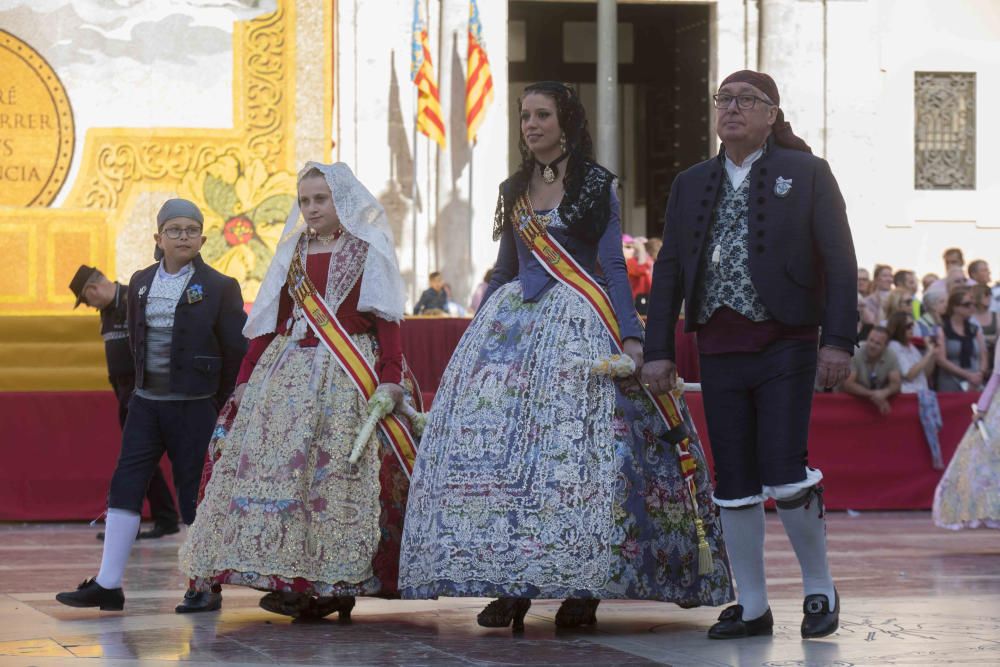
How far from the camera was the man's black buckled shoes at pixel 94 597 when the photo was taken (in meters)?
6.57

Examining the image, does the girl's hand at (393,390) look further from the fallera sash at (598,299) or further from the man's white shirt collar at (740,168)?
the man's white shirt collar at (740,168)

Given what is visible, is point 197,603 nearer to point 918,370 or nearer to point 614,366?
point 614,366

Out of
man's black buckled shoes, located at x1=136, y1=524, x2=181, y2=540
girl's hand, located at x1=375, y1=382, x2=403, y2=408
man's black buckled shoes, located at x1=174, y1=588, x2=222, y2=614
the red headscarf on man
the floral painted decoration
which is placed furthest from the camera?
the floral painted decoration

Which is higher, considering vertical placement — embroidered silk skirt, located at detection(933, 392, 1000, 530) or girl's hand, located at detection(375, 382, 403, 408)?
girl's hand, located at detection(375, 382, 403, 408)

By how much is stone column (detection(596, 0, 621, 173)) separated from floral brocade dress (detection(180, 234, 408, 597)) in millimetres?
10297

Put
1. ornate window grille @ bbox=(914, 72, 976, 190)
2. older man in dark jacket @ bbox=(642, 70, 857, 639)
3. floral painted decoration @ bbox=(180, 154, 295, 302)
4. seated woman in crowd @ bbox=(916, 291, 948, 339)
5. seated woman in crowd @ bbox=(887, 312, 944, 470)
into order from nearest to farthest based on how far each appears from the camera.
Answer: older man in dark jacket @ bbox=(642, 70, 857, 639), seated woman in crowd @ bbox=(887, 312, 944, 470), seated woman in crowd @ bbox=(916, 291, 948, 339), floral painted decoration @ bbox=(180, 154, 295, 302), ornate window grille @ bbox=(914, 72, 976, 190)

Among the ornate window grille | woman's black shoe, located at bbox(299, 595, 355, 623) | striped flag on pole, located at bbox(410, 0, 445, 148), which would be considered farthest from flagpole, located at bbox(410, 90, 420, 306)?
woman's black shoe, located at bbox(299, 595, 355, 623)

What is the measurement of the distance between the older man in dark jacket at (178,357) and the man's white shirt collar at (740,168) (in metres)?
2.28

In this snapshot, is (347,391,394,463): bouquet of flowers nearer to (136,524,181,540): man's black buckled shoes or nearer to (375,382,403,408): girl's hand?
(375,382,403,408): girl's hand

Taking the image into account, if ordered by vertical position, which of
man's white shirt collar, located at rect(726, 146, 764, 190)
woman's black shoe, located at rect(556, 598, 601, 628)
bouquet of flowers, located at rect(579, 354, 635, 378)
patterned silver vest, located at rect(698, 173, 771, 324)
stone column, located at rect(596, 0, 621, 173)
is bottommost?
woman's black shoe, located at rect(556, 598, 601, 628)

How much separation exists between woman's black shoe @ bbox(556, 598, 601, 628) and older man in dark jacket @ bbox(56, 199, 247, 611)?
1715mm

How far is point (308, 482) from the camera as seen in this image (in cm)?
637

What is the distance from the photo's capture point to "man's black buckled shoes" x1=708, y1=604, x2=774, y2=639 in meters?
5.73

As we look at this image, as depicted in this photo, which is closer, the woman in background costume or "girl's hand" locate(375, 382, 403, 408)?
the woman in background costume
